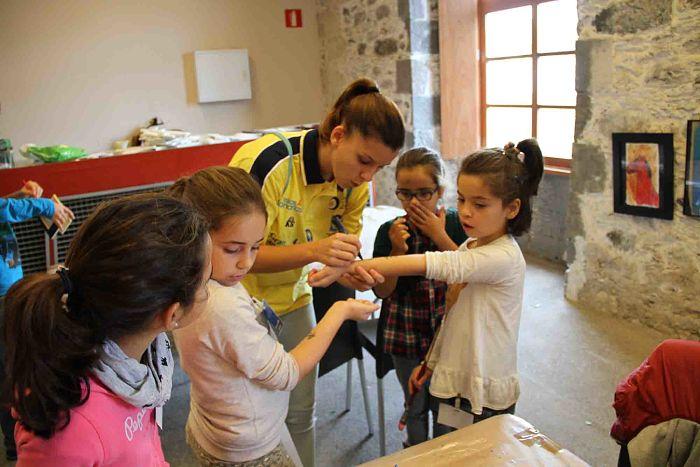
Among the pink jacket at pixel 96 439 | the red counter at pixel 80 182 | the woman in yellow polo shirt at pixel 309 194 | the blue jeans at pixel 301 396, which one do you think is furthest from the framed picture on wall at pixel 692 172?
the pink jacket at pixel 96 439

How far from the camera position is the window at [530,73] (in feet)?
12.7

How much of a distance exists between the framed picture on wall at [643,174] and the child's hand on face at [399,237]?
1.79 metres

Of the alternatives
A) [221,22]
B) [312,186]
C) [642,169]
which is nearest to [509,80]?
[642,169]

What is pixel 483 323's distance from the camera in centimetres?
144

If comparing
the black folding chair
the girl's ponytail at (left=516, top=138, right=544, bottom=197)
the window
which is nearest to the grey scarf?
the girl's ponytail at (left=516, top=138, right=544, bottom=197)

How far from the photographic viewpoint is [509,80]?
435cm

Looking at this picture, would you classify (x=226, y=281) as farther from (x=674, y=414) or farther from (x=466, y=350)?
(x=674, y=414)

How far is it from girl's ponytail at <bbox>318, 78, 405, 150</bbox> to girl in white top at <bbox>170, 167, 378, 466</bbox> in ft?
1.16

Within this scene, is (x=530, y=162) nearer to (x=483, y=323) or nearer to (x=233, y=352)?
(x=483, y=323)

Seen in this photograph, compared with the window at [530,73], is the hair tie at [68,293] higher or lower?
lower

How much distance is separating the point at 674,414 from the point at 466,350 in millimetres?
472

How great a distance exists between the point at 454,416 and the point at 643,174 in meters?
2.06

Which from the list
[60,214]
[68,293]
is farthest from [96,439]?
[60,214]

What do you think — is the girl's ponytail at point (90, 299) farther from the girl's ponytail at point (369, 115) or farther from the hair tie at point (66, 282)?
the girl's ponytail at point (369, 115)
